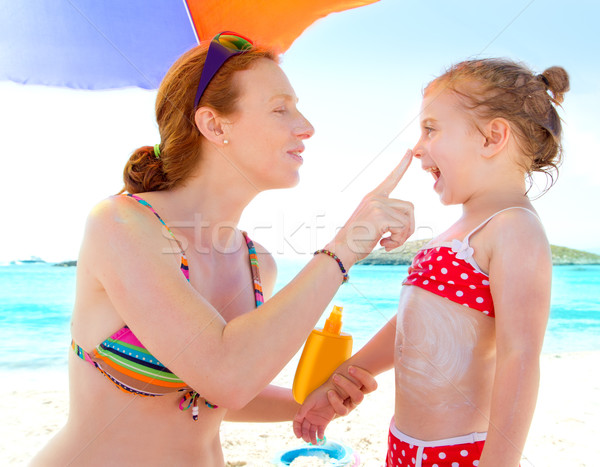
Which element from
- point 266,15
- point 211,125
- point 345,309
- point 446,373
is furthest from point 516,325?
point 345,309

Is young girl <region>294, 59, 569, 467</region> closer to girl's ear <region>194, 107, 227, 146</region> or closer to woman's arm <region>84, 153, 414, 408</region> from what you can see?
woman's arm <region>84, 153, 414, 408</region>

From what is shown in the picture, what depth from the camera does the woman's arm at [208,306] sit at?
47.1 inches

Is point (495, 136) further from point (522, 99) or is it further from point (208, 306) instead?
point (208, 306)

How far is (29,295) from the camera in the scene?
59.9 feet

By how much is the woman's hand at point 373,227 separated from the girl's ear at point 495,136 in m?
0.42

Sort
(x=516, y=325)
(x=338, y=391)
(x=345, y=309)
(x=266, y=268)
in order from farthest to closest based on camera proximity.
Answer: (x=345, y=309), (x=266, y=268), (x=338, y=391), (x=516, y=325)

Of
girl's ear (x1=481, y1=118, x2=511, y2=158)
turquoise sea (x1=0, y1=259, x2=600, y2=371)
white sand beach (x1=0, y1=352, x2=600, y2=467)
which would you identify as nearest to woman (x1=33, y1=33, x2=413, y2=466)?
girl's ear (x1=481, y1=118, x2=511, y2=158)

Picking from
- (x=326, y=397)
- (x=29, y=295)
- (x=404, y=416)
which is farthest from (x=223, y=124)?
(x=29, y=295)

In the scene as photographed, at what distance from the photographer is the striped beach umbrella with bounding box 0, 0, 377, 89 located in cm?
212

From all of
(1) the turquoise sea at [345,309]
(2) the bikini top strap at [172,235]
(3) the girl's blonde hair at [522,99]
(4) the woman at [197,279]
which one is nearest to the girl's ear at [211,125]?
(4) the woman at [197,279]

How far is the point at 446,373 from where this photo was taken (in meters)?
1.46

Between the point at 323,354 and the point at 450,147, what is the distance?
0.84 m

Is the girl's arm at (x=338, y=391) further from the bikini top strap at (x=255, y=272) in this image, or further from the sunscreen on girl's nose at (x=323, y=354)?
the bikini top strap at (x=255, y=272)

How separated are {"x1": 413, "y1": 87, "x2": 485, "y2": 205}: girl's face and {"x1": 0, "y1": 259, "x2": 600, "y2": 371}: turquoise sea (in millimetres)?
6265
